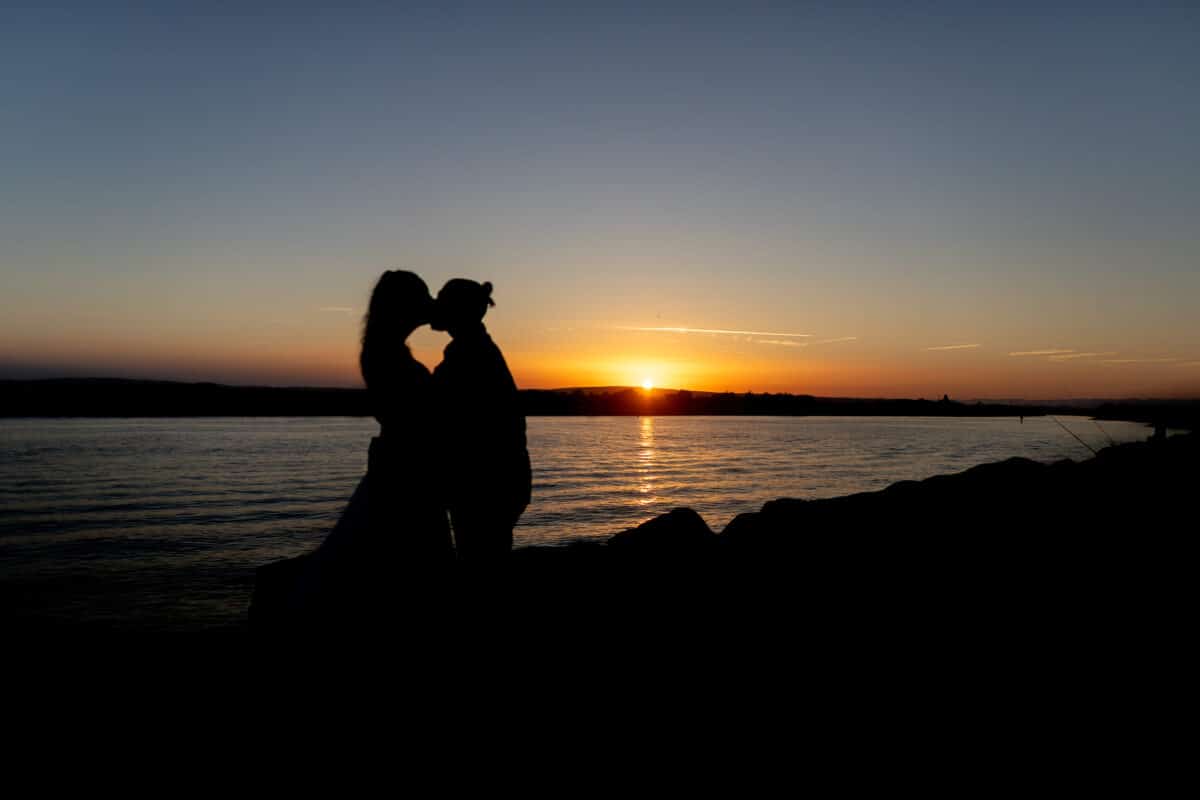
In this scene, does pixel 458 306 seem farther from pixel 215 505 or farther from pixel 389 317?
pixel 215 505

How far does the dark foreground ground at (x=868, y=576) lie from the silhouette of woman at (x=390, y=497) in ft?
0.24

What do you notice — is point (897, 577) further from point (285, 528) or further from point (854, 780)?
point (285, 528)

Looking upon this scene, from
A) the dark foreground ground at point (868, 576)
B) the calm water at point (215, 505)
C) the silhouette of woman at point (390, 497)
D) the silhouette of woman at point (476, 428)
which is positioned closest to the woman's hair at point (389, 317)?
the silhouette of woman at point (390, 497)

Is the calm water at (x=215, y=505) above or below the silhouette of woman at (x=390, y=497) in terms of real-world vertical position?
below

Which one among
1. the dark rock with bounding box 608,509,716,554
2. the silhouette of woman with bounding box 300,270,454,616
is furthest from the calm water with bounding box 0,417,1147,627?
the silhouette of woman with bounding box 300,270,454,616

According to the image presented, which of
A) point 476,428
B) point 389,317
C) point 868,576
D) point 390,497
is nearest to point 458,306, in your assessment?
point 389,317

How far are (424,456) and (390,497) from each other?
28 centimetres

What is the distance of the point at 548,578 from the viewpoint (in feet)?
29.7

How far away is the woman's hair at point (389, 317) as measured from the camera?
3.77m

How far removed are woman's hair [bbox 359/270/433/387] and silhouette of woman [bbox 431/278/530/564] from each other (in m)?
0.14

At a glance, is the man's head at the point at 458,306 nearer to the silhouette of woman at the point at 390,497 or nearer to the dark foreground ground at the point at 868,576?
the silhouette of woman at the point at 390,497

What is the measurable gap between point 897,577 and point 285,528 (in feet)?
52.4

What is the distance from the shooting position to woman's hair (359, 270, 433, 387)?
377 cm

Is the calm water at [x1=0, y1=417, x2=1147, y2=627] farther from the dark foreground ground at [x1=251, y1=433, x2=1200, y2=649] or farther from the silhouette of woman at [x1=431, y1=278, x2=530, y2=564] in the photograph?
the silhouette of woman at [x1=431, y1=278, x2=530, y2=564]
